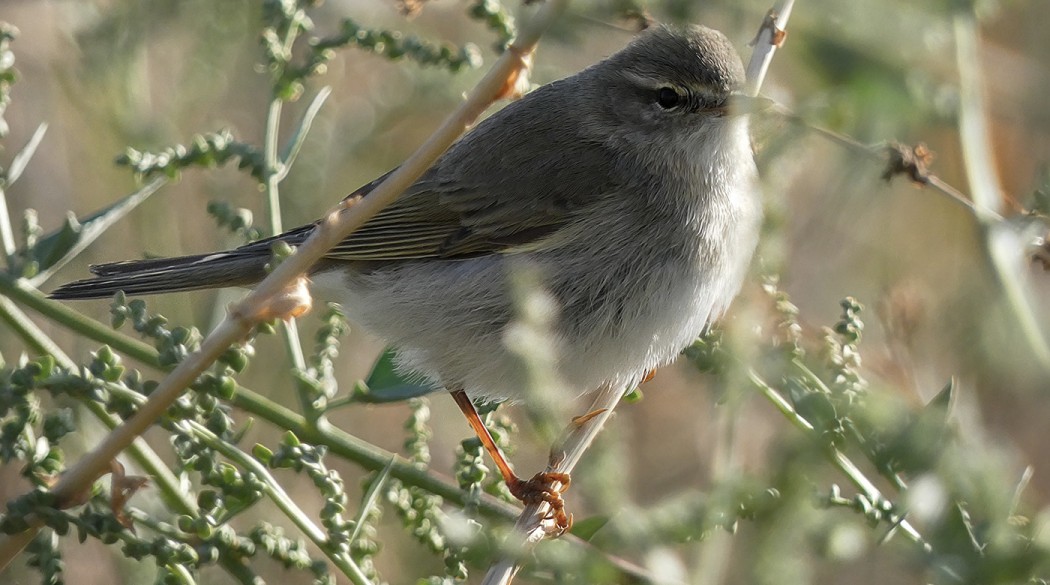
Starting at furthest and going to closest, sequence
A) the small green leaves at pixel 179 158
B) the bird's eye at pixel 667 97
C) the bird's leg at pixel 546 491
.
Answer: the bird's eye at pixel 667 97, the bird's leg at pixel 546 491, the small green leaves at pixel 179 158

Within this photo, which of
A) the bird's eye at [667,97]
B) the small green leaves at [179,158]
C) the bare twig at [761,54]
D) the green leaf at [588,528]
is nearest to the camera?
the green leaf at [588,528]

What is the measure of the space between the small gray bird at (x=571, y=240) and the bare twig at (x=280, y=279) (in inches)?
50.5

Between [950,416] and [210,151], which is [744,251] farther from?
[950,416]

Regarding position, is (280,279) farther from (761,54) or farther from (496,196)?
(496,196)

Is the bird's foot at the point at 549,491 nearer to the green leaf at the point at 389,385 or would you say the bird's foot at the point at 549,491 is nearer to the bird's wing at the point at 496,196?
the green leaf at the point at 389,385

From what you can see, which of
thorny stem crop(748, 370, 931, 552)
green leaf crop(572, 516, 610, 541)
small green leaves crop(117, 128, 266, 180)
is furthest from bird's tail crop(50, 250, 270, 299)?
thorny stem crop(748, 370, 931, 552)

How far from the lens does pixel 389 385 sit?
9.39ft

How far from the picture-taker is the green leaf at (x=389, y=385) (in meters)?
2.63

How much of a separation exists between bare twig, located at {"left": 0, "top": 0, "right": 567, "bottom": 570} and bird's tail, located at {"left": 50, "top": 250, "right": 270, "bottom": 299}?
1.53m

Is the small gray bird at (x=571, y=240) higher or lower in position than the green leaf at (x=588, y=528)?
lower

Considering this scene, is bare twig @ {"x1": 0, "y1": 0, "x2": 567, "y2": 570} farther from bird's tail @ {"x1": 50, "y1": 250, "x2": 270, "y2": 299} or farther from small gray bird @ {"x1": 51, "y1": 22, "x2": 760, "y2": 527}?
bird's tail @ {"x1": 50, "y1": 250, "x2": 270, "y2": 299}

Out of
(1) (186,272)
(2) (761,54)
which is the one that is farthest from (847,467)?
(1) (186,272)

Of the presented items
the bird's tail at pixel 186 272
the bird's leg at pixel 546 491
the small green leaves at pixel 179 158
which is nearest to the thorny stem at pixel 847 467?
the bird's leg at pixel 546 491

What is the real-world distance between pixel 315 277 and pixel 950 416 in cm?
257
